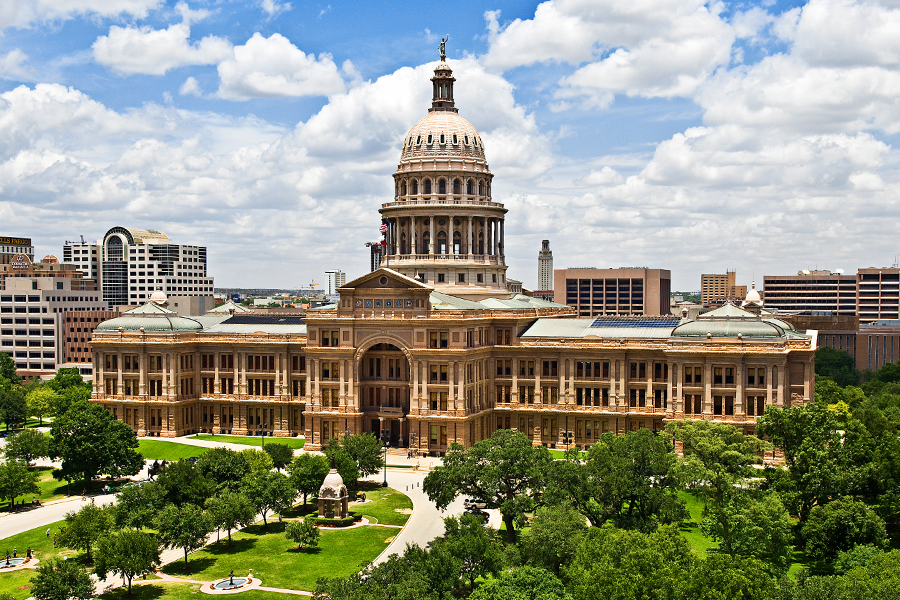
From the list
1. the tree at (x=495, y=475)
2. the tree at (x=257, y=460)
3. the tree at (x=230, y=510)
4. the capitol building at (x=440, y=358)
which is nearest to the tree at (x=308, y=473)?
the tree at (x=257, y=460)

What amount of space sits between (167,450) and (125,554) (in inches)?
2330

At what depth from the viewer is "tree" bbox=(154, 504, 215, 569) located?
8156 cm

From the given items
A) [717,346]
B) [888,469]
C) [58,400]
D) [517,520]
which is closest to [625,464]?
[517,520]

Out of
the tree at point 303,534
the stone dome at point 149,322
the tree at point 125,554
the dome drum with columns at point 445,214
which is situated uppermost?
the dome drum with columns at point 445,214

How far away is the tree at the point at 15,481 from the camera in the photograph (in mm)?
101625

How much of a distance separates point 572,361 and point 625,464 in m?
50.4

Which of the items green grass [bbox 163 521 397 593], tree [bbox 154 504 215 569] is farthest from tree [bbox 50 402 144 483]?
tree [bbox 154 504 215 569]

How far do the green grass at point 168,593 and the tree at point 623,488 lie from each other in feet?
86.0

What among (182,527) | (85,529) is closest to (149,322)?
(85,529)

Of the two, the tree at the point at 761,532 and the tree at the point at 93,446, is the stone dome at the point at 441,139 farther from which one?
the tree at the point at 761,532

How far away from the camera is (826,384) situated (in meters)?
152

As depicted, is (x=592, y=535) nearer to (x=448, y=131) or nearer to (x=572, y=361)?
(x=572, y=361)

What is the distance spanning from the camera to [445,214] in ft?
511

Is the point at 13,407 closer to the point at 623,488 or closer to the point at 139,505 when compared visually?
the point at 139,505
